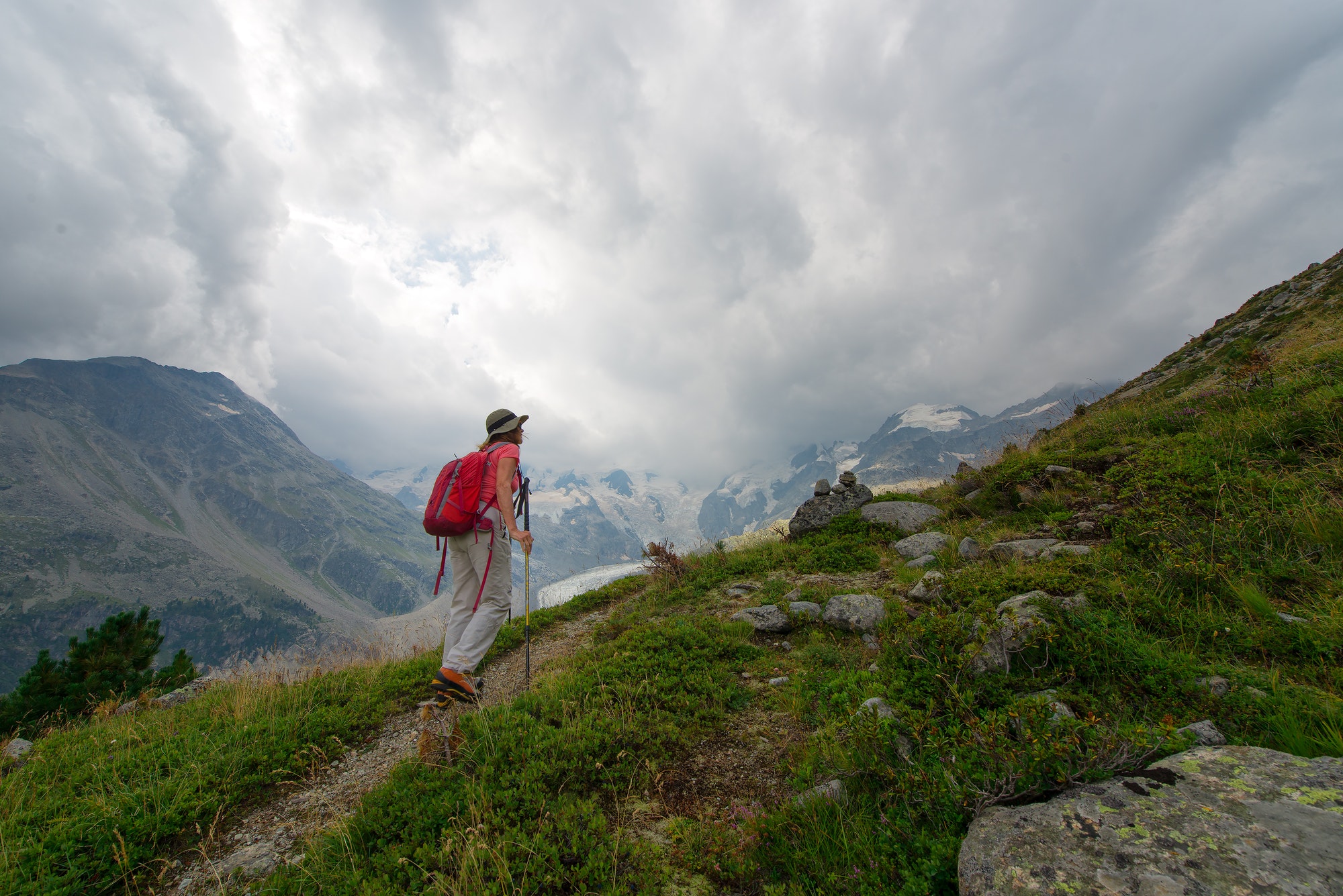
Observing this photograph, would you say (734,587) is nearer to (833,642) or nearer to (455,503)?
(833,642)

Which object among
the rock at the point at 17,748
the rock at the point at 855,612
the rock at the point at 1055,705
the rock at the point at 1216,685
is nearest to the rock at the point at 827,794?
the rock at the point at 1055,705

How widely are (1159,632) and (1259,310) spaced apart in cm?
2542

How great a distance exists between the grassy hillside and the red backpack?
2.66 meters

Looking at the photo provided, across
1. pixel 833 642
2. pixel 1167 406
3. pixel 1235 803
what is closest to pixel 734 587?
pixel 833 642

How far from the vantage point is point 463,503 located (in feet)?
24.8

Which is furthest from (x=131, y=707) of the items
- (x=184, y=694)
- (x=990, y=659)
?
(x=990, y=659)

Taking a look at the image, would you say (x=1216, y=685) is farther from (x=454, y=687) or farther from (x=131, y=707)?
(x=131, y=707)

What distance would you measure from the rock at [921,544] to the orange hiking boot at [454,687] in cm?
889

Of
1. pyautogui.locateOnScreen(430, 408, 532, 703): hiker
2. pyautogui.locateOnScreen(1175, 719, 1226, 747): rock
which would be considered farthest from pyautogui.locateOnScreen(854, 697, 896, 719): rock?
pyautogui.locateOnScreen(430, 408, 532, 703): hiker

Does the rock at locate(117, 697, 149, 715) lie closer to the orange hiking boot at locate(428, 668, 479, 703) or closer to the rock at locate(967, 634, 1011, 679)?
the orange hiking boot at locate(428, 668, 479, 703)

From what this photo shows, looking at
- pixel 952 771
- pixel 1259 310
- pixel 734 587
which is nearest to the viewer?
pixel 952 771

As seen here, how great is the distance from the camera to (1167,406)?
457 inches

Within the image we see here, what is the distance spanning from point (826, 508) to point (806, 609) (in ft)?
22.8

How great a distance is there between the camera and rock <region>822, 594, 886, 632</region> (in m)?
7.47
